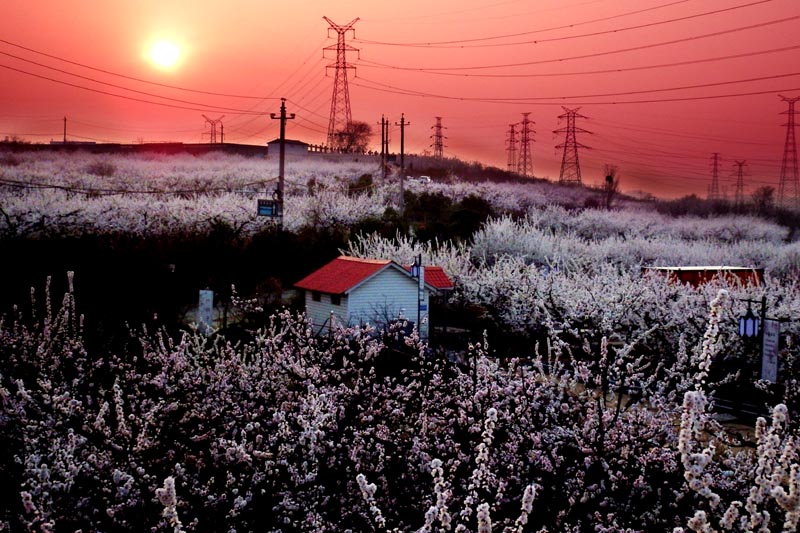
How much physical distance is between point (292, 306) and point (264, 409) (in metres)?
15.0

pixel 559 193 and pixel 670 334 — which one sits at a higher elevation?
pixel 559 193

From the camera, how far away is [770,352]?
13.0 m

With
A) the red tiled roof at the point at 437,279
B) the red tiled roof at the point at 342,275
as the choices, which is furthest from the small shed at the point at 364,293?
the red tiled roof at the point at 437,279

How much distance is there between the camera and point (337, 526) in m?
5.84

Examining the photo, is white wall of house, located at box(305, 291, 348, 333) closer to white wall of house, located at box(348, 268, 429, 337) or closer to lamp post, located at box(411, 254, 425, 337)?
white wall of house, located at box(348, 268, 429, 337)

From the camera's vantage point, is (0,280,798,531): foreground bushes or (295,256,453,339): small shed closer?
(0,280,798,531): foreground bushes

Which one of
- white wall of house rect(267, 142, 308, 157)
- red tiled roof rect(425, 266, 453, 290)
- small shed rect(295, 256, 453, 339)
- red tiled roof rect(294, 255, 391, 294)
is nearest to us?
small shed rect(295, 256, 453, 339)

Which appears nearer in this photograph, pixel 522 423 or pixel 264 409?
pixel 522 423

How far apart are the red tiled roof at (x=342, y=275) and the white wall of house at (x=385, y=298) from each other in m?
0.21

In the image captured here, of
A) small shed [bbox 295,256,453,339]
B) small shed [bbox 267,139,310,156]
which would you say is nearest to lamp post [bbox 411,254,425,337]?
small shed [bbox 295,256,453,339]

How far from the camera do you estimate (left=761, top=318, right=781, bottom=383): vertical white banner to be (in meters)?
12.8

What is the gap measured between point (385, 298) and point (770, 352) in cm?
984

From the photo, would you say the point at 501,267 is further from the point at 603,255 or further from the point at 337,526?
the point at 337,526

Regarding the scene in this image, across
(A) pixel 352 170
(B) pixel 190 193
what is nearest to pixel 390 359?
(B) pixel 190 193
